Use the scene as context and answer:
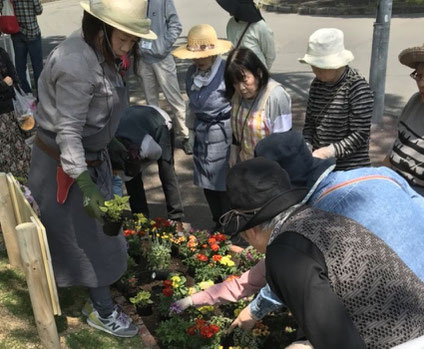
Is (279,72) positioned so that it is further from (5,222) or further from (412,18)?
(5,222)

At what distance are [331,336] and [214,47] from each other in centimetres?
283

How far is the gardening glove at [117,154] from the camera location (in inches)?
143

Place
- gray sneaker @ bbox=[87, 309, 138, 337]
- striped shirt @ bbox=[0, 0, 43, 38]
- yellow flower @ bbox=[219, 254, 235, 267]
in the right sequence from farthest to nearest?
striped shirt @ bbox=[0, 0, 43, 38], yellow flower @ bbox=[219, 254, 235, 267], gray sneaker @ bbox=[87, 309, 138, 337]

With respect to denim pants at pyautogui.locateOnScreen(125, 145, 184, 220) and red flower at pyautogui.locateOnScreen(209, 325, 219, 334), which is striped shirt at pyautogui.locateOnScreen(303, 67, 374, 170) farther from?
red flower at pyautogui.locateOnScreen(209, 325, 219, 334)

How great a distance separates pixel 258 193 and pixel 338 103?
1.84m

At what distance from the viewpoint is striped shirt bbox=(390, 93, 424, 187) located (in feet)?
10.4

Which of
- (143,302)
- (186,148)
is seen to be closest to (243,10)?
(186,148)

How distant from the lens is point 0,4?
24.6 ft

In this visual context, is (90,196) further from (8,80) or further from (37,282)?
(8,80)

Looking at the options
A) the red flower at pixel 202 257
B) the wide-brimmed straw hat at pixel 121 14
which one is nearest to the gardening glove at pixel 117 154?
the red flower at pixel 202 257

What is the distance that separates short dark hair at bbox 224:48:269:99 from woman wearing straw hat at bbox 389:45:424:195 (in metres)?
0.85

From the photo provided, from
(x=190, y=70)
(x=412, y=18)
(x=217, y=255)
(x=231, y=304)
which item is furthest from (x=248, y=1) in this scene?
(x=412, y=18)

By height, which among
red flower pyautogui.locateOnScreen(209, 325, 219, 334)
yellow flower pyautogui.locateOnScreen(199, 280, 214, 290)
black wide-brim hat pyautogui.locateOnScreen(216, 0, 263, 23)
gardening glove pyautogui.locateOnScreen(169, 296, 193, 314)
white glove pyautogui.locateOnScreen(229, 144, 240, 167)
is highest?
black wide-brim hat pyautogui.locateOnScreen(216, 0, 263, 23)

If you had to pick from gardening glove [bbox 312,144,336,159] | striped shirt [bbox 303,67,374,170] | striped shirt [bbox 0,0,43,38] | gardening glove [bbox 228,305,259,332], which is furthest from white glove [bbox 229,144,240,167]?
striped shirt [bbox 0,0,43,38]
